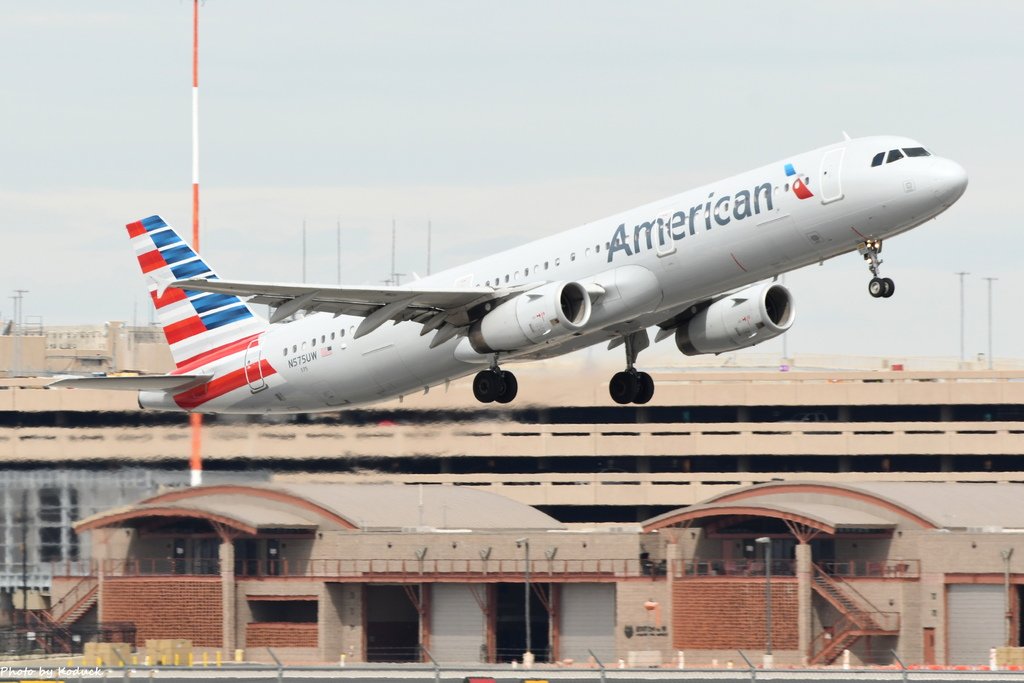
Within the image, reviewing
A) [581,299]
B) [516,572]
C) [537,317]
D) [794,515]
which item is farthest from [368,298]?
[516,572]

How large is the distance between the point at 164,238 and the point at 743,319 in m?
21.0

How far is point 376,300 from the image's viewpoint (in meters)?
47.2

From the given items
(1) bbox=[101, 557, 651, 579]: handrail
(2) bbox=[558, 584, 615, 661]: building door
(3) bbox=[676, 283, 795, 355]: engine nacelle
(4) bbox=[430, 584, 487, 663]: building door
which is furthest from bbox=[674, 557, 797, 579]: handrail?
(3) bbox=[676, 283, 795, 355]: engine nacelle

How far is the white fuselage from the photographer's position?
139 feet

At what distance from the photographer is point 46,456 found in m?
71.9

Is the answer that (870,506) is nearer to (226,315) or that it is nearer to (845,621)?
(845,621)

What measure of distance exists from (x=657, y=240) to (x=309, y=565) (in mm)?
44050

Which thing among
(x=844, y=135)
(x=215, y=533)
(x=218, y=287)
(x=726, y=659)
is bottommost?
(x=726, y=659)

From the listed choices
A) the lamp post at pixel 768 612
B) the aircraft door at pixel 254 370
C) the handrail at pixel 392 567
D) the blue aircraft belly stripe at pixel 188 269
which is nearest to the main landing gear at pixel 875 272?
the aircraft door at pixel 254 370

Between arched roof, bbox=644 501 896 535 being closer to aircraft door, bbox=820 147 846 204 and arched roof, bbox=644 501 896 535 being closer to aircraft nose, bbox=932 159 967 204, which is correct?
aircraft door, bbox=820 147 846 204

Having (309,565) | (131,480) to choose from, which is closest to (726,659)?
(309,565)

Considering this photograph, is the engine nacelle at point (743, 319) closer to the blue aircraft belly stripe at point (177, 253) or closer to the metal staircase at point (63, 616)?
the blue aircraft belly stripe at point (177, 253)

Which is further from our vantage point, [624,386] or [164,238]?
[164,238]

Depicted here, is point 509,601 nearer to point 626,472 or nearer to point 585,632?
point 585,632
